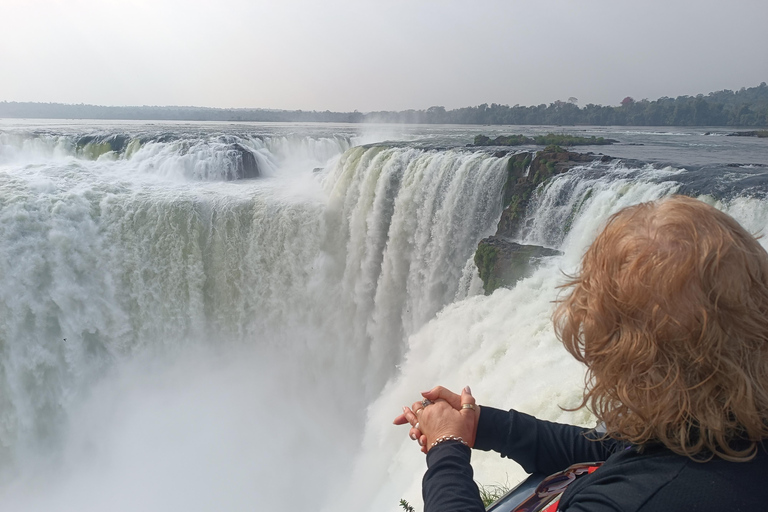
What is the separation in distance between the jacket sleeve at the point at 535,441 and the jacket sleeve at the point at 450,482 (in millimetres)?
171

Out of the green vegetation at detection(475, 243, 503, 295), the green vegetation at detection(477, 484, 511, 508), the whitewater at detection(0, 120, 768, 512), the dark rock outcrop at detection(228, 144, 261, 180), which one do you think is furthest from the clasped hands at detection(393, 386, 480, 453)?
the dark rock outcrop at detection(228, 144, 261, 180)

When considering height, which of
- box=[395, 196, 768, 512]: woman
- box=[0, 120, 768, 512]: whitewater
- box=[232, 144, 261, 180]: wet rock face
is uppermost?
box=[395, 196, 768, 512]: woman

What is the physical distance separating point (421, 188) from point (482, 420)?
31.0 feet

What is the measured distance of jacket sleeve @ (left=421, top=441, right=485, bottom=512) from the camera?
1.13 m

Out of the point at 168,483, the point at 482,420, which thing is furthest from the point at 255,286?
the point at 482,420

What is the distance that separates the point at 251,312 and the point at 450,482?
37.8ft

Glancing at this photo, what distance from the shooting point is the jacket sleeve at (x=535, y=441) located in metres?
1.37

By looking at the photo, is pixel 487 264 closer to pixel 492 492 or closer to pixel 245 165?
pixel 492 492

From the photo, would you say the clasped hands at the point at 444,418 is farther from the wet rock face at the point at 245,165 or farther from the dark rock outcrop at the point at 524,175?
the wet rock face at the point at 245,165

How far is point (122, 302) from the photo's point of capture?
460 inches

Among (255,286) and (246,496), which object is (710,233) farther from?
(255,286)

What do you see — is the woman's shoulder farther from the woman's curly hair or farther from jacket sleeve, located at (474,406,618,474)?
jacket sleeve, located at (474,406,618,474)

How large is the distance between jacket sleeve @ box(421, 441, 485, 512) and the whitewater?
5.43 meters

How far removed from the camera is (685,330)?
0.91 m
